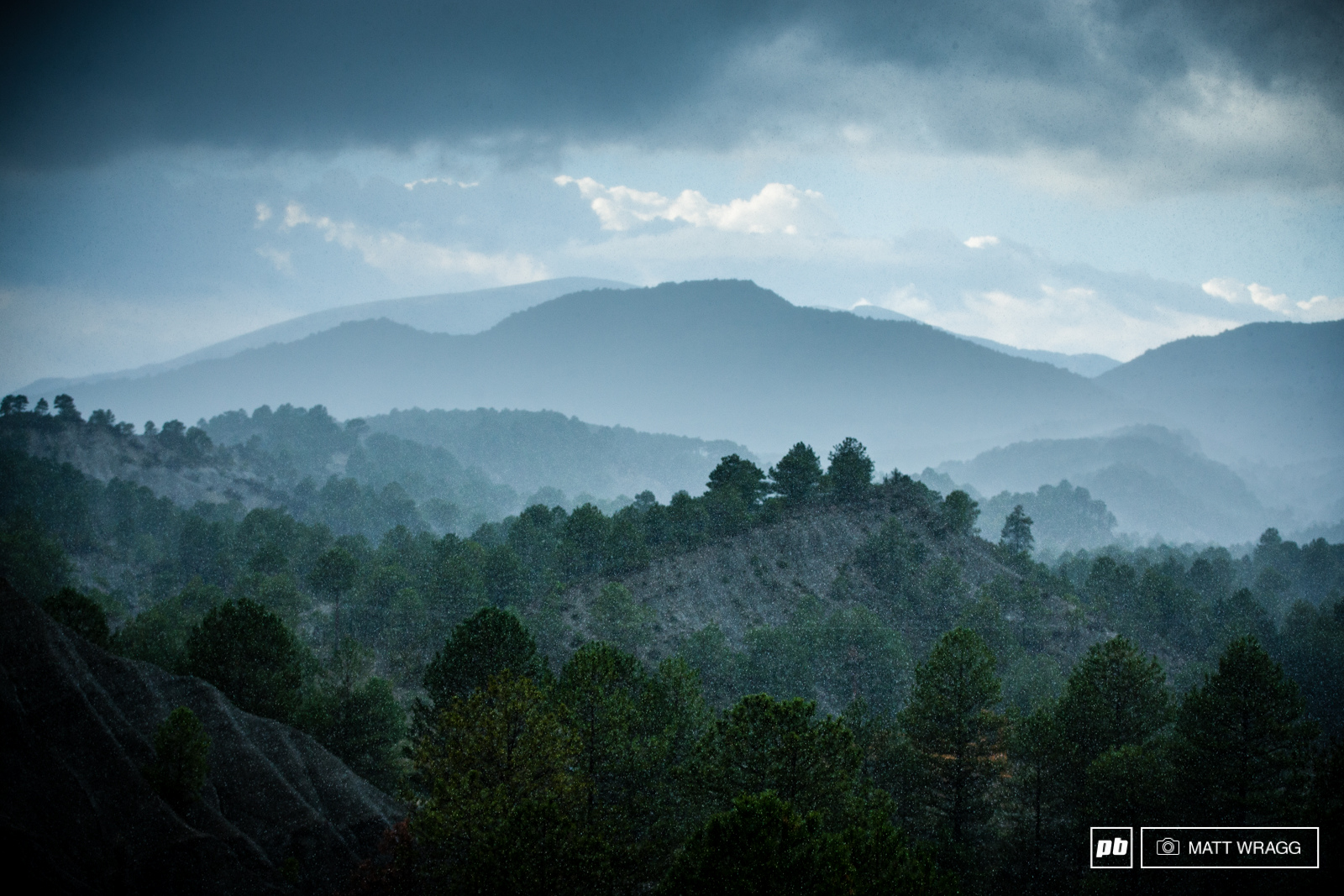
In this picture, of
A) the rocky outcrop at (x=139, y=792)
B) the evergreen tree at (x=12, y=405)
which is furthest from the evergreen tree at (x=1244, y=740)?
the evergreen tree at (x=12, y=405)

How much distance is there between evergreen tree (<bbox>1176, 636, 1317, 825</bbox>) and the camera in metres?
36.0

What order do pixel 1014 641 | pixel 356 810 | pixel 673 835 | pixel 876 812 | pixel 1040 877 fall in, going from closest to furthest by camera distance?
pixel 876 812 → pixel 673 835 → pixel 356 810 → pixel 1040 877 → pixel 1014 641

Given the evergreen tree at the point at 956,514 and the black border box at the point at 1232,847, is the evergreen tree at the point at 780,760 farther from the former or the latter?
the evergreen tree at the point at 956,514

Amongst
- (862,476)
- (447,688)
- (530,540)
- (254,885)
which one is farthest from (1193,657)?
(254,885)

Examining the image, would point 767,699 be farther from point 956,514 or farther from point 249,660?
point 956,514

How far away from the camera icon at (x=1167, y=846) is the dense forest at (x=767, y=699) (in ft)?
4.23

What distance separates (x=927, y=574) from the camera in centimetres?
9038

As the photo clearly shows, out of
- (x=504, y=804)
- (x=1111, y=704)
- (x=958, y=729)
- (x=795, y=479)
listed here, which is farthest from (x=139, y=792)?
Answer: (x=795, y=479)

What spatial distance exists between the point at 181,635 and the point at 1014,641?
274ft

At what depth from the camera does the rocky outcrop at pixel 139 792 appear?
25562 mm

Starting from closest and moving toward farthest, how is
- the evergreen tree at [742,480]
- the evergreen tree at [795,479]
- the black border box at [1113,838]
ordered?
the black border box at [1113,838] → the evergreen tree at [742,480] → the evergreen tree at [795,479]

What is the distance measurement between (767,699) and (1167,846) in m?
22.9

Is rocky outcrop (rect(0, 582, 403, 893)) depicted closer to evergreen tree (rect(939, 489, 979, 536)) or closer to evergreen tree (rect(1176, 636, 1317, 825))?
evergreen tree (rect(1176, 636, 1317, 825))

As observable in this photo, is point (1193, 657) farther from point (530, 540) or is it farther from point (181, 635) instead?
point (181, 635)
